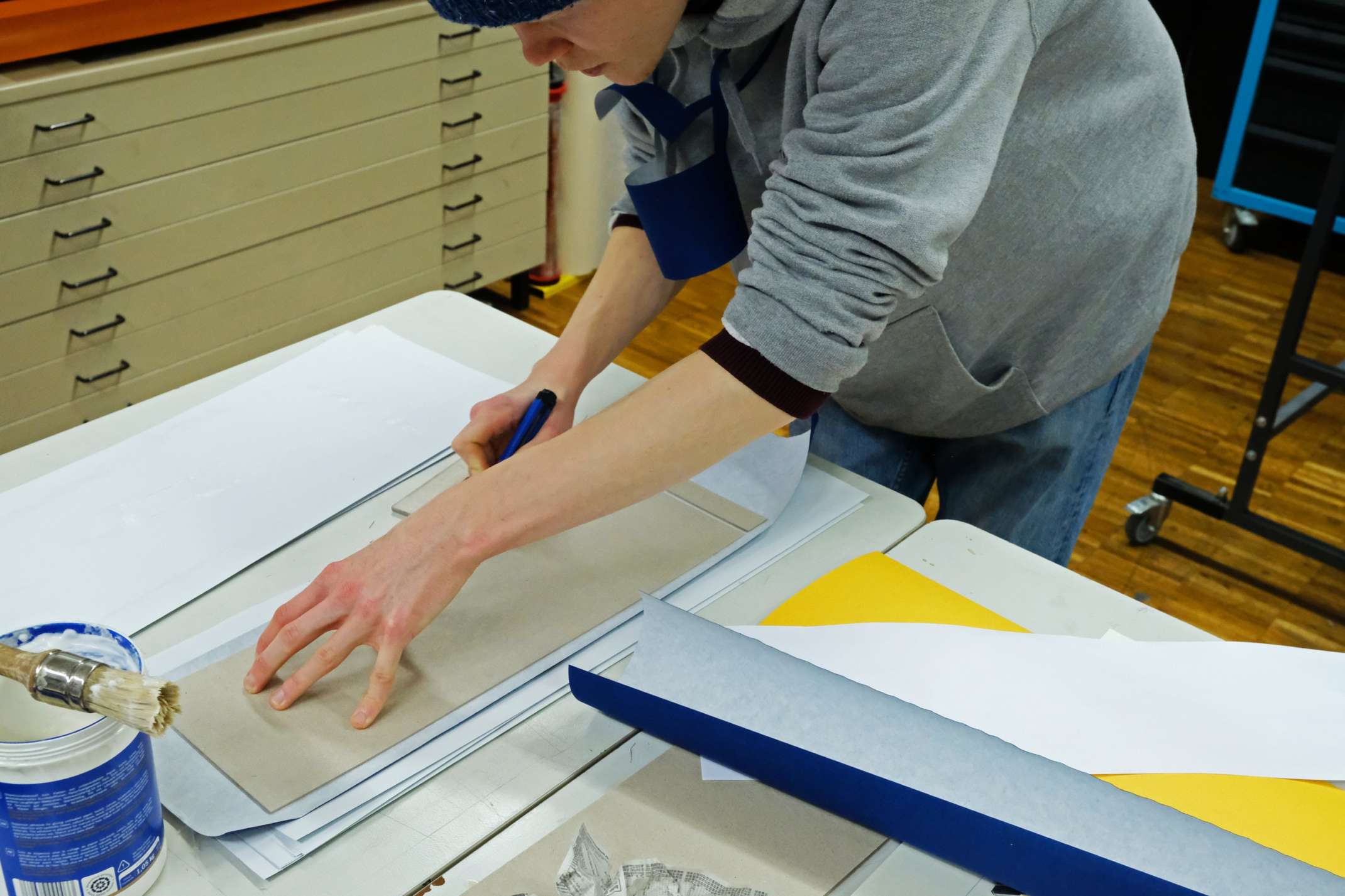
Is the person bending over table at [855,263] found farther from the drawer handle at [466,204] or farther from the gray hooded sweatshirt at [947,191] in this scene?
the drawer handle at [466,204]

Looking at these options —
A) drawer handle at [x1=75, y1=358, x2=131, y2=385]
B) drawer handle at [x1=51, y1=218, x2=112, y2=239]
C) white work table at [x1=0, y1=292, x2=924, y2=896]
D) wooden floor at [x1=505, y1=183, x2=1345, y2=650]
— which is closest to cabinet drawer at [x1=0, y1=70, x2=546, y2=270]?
drawer handle at [x1=51, y1=218, x2=112, y2=239]

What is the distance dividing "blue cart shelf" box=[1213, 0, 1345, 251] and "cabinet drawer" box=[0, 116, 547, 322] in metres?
1.73

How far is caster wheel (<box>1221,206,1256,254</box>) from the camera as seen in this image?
354 centimetres

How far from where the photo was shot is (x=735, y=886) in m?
0.70

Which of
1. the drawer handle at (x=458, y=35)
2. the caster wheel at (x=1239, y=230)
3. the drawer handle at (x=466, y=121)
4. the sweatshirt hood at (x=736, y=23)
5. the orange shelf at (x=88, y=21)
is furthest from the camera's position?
the caster wheel at (x=1239, y=230)

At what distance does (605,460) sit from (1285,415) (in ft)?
6.55

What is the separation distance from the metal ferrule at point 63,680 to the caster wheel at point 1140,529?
83.6 inches

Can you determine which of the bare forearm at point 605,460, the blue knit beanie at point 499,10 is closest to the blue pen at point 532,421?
the bare forearm at point 605,460

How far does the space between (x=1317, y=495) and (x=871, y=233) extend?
2186 mm

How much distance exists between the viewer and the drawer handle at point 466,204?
2.85m

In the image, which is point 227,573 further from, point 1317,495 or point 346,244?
point 1317,495

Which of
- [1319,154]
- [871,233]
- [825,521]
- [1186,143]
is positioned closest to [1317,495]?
[1319,154]

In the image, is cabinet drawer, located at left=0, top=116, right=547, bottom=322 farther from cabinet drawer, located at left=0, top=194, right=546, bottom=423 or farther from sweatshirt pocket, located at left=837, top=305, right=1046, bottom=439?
sweatshirt pocket, located at left=837, top=305, right=1046, bottom=439

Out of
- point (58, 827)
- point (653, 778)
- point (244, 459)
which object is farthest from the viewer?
point (244, 459)
